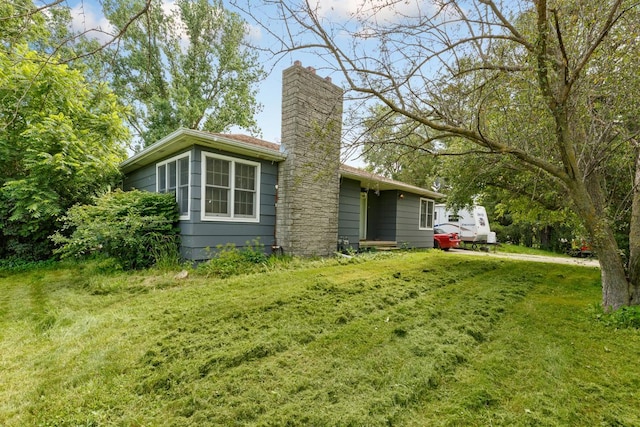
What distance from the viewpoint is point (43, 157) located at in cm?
655

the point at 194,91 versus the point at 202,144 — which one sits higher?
the point at 194,91

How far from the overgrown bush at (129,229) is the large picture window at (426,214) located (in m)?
10.1


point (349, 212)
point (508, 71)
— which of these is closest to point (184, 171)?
point (349, 212)

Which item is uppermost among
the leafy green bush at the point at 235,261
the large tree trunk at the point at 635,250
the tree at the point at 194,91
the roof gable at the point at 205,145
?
the tree at the point at 194,91

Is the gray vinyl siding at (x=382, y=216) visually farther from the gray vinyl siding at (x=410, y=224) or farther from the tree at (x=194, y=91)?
the tree at (x=194, y=91)

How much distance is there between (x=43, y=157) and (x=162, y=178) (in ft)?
7.95

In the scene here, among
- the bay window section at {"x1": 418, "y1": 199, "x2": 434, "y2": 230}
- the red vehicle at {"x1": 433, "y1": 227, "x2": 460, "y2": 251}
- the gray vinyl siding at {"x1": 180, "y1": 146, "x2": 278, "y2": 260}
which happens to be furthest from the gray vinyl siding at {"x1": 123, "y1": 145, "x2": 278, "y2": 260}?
the red vehicle at {"x1": 433, "y1": 227, "x2": 460, "y2": 251}

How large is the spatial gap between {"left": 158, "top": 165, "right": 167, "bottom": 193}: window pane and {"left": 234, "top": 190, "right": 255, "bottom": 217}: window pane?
Answer: 225cm

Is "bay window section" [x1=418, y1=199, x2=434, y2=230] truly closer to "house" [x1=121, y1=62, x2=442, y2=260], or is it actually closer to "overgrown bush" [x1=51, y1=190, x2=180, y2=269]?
"house" [x1=121, y1=62, x2=442, y2=260]

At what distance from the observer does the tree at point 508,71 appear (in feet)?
10.2

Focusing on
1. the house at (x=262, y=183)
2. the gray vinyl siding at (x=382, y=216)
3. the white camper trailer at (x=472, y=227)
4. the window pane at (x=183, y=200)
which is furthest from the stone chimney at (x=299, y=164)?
the white camper trailer at (x=472, y=227)

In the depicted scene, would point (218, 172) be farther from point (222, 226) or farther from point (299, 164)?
point (299, 164)

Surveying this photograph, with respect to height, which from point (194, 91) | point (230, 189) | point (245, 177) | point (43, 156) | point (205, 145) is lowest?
point (230, 189)

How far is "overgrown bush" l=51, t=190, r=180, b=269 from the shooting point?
5.66 m
